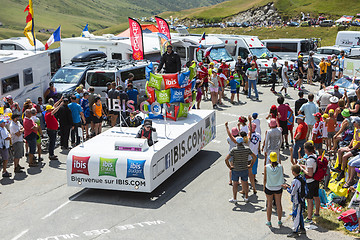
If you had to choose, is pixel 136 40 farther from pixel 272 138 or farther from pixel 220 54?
pixel 272 138

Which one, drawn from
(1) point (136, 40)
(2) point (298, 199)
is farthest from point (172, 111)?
(1) point (136, 40)

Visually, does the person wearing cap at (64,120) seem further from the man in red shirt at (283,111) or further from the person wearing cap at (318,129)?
the person wearing cap at (318,129)

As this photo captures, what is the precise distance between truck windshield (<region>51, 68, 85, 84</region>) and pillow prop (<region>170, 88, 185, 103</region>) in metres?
8.17

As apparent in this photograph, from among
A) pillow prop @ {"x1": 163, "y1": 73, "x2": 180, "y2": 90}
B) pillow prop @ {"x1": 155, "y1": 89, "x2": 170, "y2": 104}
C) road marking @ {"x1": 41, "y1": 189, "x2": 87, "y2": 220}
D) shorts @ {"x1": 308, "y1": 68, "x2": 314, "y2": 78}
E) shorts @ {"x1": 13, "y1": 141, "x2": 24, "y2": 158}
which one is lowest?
road marking @ {"x1": 41, "y1": 189, "x2": 87, "y2": 220}

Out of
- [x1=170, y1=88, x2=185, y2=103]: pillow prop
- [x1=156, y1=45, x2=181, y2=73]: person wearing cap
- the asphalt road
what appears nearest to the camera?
the asphalt road

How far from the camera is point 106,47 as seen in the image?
1083 inches

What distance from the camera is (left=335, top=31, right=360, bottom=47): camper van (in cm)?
3675

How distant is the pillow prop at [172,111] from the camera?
1472 centimetres

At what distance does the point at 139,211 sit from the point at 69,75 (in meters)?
12.4

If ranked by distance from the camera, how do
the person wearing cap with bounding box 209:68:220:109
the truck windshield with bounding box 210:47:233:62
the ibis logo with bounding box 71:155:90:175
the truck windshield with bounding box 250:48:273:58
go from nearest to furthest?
the ibis logo with bounding box 71:155:90:175
the person wearing cap with bounding box 209:68:220:109
the truck windshield with bounding box 210:47:233:62
the truck windshield with bounding box 250:48:273:58

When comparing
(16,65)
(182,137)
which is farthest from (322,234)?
(16,65)

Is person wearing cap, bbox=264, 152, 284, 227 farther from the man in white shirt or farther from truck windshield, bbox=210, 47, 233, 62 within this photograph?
truck windshield, bbox=210, 47, 233, 62

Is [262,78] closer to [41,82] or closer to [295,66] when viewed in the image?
[295,66]

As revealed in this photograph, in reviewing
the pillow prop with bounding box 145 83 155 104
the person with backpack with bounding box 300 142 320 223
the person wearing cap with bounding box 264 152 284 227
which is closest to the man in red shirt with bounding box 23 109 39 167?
the pillow prop with bounding box 145 83 155 104
